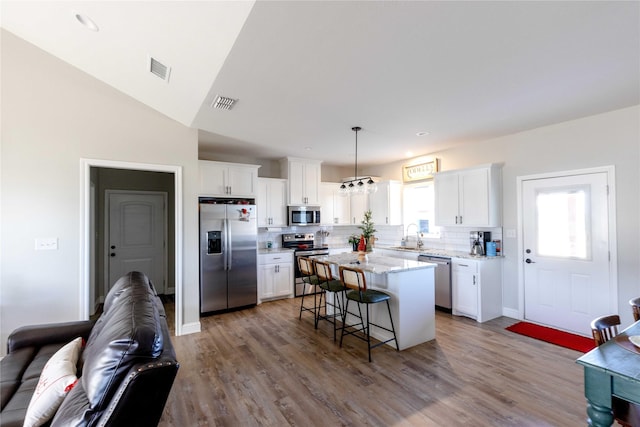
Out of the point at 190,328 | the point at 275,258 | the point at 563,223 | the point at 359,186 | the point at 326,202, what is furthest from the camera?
the point at 326,202

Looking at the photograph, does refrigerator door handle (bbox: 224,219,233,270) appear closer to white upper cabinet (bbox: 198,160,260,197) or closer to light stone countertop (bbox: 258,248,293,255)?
white upper cabinet (bbox: 198,160,260,197)

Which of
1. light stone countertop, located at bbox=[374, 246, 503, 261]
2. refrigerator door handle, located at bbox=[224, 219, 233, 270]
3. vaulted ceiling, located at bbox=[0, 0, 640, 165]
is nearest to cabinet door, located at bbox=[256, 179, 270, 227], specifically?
refrigerator door handle, located at bbox=[224, 219, 233, 270]

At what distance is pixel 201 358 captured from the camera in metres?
3.18

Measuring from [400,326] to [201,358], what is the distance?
87.0 inches

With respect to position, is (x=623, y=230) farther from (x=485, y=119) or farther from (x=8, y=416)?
(x=8, y=416)

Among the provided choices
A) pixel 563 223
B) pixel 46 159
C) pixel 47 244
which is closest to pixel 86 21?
pixel 46 159

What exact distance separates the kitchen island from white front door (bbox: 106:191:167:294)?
4.16 m

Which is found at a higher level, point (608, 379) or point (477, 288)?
point (608, 379)

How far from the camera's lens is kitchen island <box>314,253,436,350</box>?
131 inches

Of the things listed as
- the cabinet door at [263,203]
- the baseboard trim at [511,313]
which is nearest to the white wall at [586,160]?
the baseboard trim at [511,313]

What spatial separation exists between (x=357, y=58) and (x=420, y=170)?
12.2ft

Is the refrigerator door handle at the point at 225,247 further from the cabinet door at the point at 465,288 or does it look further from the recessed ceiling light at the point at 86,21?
the cabinet door at the point at 465,288

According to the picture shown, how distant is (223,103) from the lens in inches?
123

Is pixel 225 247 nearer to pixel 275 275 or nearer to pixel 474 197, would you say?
pixel 275 275
